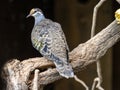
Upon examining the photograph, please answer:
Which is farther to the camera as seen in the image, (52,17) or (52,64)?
(52,17)

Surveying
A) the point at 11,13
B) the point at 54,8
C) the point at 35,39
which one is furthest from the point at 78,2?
the point at 35,39

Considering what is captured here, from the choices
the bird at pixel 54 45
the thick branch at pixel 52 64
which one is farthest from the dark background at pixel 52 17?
the thick branch at pixel 52 64

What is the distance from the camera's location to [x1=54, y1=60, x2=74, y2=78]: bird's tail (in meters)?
1.77

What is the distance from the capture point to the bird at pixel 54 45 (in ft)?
5.88

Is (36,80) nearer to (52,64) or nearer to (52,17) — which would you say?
(52,64)

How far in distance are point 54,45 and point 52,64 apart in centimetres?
5

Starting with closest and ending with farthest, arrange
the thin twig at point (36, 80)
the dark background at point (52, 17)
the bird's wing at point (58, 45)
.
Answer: the thin twig at point (36, 80) < the bird's wing at point (58, 45) < the dark background at point (52, 17)

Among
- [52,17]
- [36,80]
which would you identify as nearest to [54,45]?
[36,80]

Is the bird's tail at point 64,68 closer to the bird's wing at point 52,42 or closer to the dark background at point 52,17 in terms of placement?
the bird's wing at point 52,42

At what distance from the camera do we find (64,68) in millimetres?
1782

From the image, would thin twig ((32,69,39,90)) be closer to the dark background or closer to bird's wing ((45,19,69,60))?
bird's wing ((45,19,69,60))

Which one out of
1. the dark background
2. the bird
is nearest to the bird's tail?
the bird

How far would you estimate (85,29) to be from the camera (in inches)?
128

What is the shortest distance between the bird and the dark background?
1220mm
